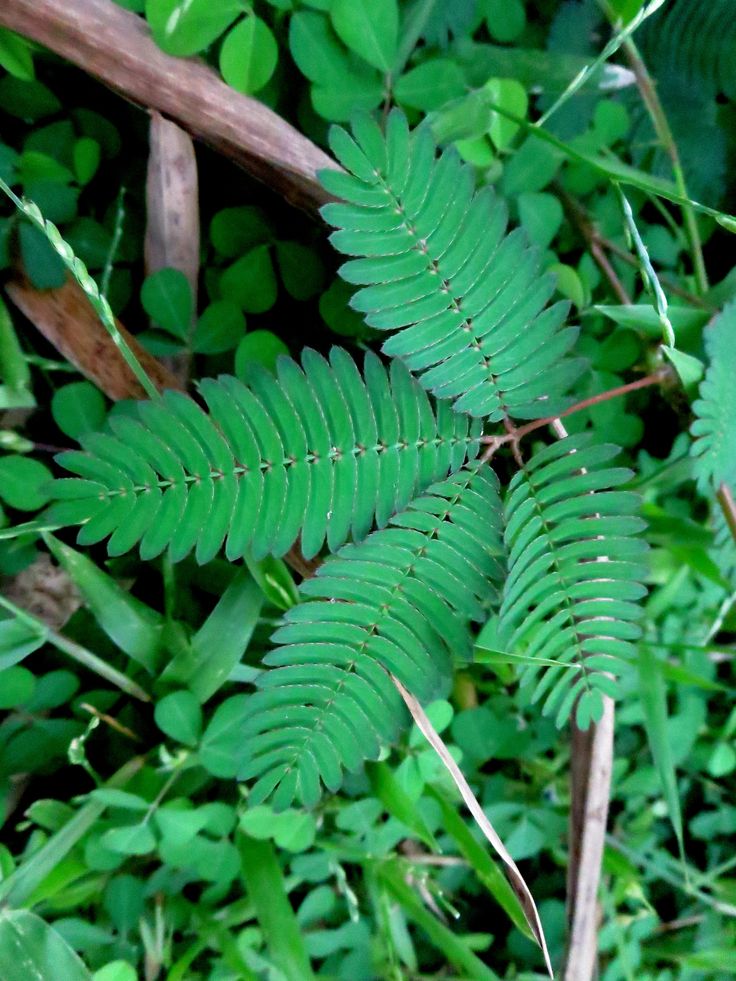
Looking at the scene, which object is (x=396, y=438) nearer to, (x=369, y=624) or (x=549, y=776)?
(x=369, y=624)

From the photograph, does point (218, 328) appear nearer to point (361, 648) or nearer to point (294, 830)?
point (361, 648)

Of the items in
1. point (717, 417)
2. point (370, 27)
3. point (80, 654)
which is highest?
point (370, 27)

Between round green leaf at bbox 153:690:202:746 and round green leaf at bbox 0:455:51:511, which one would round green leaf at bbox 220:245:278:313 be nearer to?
round green leaf at bbox 0:455:51:511

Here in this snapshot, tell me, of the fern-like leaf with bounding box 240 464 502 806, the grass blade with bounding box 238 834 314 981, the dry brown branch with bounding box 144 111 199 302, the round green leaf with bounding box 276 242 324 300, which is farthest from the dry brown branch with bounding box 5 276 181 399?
the grass blade with bounding box 238 834 314 981

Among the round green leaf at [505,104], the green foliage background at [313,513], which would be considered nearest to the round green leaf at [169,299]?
the green foliage background at [313,513]

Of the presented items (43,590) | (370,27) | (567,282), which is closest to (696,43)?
(567,282)

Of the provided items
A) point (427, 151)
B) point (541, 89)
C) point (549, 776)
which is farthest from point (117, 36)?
point (549, 776)
